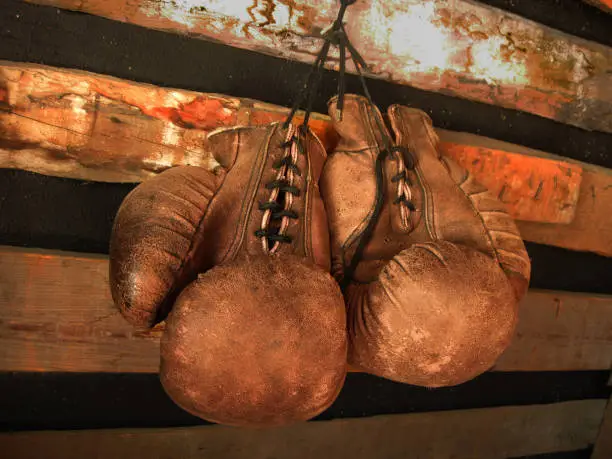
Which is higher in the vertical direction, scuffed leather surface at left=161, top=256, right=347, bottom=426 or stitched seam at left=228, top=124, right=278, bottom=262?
stitched seam at left=228, top=124, right=278, bottom=262

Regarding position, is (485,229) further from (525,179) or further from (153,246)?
(153,246)

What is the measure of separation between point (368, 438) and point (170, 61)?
4.46 feet

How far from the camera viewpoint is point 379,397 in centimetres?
160

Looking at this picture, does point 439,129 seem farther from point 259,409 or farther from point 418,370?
point 259,409

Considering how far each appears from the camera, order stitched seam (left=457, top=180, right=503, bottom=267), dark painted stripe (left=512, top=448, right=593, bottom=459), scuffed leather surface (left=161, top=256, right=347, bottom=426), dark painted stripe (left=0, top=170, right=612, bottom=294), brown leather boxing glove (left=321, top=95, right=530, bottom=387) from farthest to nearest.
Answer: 1. dark painted stripe (left=512, top=448, right=593, bottom=459)
2. dark painted stripe (left=0, top=170, right=612, bottom=294)
3. stitched seam (left=457, top=180, right=503, bottom=267)
4. brown leather boxing glove (left=321, top=95, right=530, bottom=387)
5. scuffed leather surface (left=161, top=256, right=347, bottom=426)

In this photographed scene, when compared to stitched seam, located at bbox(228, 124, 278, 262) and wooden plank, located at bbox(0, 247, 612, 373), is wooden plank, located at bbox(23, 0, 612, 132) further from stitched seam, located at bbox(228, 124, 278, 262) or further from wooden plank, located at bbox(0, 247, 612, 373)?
wooden plank, located at bbox(0, 247, 612, 373)

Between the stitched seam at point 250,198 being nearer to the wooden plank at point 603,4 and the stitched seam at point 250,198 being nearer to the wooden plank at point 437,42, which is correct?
the wooden plank at point 437,42

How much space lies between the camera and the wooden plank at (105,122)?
1.07m

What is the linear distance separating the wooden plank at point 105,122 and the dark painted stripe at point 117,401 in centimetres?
58

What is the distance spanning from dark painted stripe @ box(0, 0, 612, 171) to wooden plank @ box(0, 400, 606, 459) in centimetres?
99

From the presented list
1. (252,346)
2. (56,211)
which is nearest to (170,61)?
(56,211)

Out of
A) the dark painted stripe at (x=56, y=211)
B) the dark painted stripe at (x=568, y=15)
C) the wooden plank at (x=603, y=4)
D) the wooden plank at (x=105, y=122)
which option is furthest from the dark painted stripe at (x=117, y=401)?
the wooden plank at (x=603, y=4)

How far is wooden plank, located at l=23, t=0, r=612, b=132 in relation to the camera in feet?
3.95

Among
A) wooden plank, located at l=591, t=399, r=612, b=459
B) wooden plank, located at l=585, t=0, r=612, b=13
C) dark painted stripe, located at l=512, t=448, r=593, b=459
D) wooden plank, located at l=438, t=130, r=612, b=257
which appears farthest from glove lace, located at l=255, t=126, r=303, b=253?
wooden plank, located at l=591, t=399, r=612, b=459
